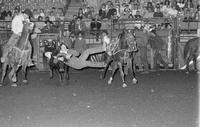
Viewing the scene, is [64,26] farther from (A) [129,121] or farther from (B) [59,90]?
(A) [129,121]

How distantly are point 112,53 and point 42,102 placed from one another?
4395 mm

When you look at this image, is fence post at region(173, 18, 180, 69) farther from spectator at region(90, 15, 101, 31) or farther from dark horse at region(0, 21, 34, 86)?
dark horse at region(0, 21, 34, 86)

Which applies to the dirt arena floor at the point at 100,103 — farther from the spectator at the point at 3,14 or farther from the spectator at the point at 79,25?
the spectator at the point at 3,14

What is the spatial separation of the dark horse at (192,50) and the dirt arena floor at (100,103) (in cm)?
194

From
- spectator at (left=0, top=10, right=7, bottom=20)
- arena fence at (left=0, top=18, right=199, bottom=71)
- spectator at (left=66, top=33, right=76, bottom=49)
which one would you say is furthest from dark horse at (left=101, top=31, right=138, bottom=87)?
spectator at (left=0, top=10, right=7, bottom=20)

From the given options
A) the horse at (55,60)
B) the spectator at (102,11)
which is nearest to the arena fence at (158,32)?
the spectator at (102,11)

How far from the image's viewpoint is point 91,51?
58.4 feet

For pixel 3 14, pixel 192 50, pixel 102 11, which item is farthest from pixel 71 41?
pixel 192 50

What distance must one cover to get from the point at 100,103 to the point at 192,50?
847 cm

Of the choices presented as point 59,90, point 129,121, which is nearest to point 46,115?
point 129,121

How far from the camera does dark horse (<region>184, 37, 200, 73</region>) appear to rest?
19.6 m

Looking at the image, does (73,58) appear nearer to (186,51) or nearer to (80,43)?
(80,43)

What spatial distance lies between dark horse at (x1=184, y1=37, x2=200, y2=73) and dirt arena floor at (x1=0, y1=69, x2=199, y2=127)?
1.94 meters

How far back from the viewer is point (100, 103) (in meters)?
12.3
